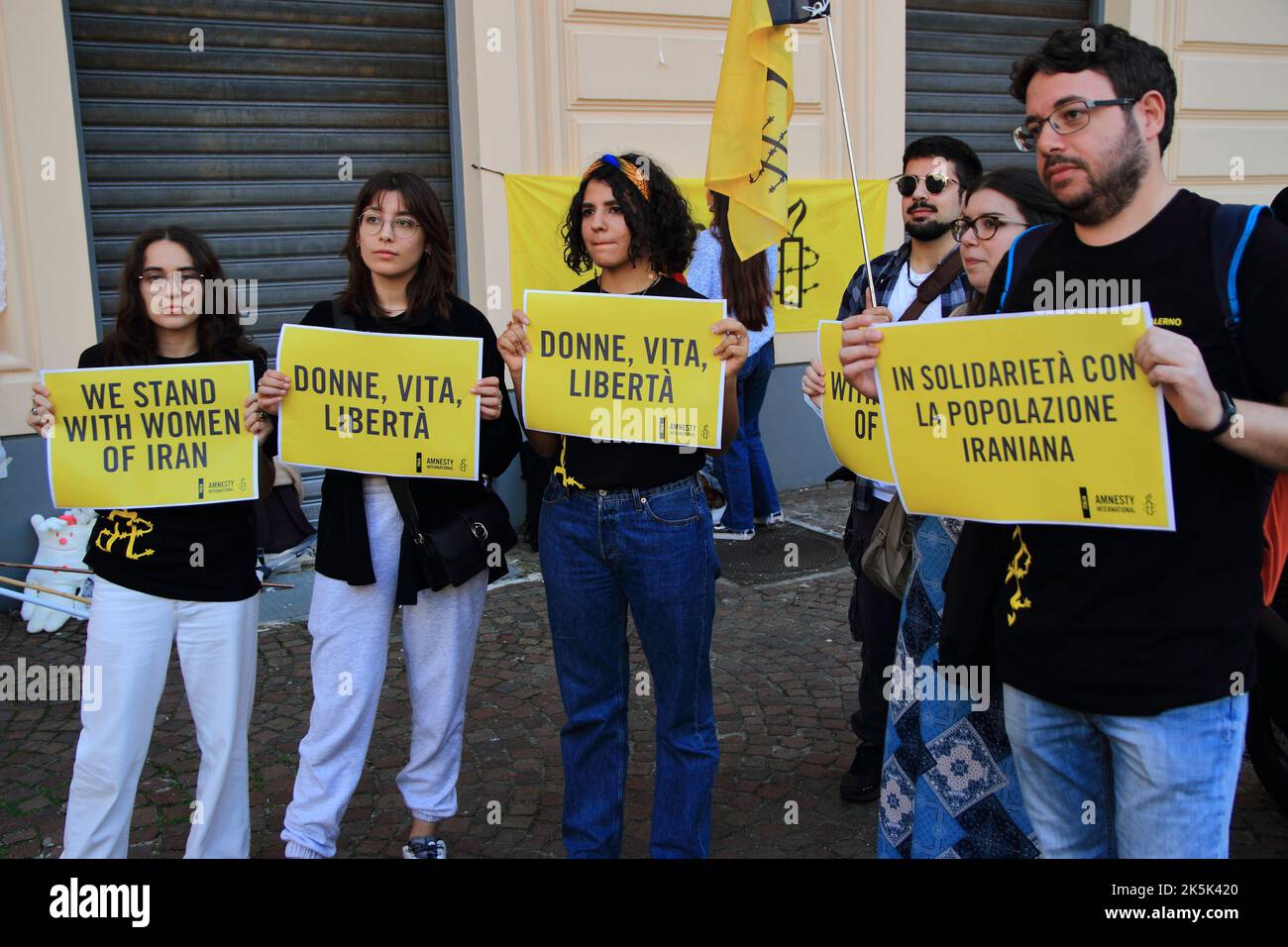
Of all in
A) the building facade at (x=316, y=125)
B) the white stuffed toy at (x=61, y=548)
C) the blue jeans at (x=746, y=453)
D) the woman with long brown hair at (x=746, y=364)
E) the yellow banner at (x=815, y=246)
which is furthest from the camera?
the yellow banner at (x=815, y=246)

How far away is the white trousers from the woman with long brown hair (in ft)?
11.2

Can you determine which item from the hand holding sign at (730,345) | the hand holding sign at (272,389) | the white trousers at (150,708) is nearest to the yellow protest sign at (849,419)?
the hand holding sign at (730,345)

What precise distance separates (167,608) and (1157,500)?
95.8 inches

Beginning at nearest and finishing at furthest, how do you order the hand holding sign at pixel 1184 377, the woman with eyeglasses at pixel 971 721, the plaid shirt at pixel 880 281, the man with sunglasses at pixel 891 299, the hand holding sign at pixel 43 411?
the hand holding sign at pixel 1184 377 < the woman with eyeglasses at pixel 971 721 < the hand holding sign at pixel 43 411 < the man with sunglasses at pixel 891 299 < the plaid shirt at pixel 880 281

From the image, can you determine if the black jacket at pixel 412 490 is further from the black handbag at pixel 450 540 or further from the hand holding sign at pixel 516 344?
the hand holding sign at pixel 516 344


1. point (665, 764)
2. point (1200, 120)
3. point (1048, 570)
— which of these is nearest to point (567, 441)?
point (665, 764)

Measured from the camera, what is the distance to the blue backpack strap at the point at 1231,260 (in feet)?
6.59

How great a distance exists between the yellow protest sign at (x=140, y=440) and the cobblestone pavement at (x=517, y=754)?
1.24 m

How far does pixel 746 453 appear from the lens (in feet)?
24.3

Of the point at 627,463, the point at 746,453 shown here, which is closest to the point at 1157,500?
the point at 627,463

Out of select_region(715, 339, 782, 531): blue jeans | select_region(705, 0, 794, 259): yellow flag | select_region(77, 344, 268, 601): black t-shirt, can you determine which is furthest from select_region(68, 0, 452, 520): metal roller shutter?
select_region(705, 0, 794, 259): yellow flag

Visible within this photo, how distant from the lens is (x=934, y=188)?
378 centimetres

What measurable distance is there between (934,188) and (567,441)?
1.52 meters

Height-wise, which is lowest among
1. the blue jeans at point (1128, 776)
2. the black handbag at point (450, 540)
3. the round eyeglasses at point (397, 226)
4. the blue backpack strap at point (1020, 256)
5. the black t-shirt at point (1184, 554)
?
the blue jeans at point (1128, 776)
